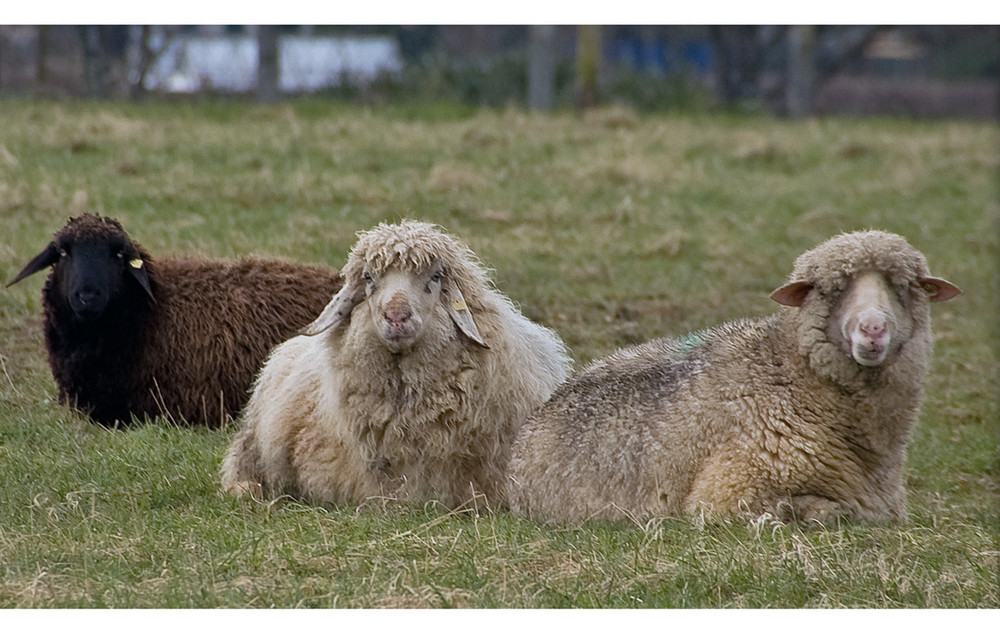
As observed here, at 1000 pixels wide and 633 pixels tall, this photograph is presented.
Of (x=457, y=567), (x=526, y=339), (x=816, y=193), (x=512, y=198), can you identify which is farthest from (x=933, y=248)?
(x=457, y=567)

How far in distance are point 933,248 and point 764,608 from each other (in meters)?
8.09

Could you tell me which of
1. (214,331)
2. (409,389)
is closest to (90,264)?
(214,331)

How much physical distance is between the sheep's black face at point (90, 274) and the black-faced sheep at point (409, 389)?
5.61 ft

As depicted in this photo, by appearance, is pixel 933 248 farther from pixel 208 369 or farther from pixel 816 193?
pixel 208 369

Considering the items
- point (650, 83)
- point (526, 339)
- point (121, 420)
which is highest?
point (650, 83)

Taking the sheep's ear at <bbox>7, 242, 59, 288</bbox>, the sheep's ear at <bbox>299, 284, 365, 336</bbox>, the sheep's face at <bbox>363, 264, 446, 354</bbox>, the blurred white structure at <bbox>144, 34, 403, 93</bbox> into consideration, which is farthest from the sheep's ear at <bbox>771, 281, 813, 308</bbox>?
the blurred white structure at <bbox>144, 34, 403, 93</bbox>

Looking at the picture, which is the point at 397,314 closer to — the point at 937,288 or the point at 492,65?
the point at 937,288

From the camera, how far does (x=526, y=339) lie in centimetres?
709

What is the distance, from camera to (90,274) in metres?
7.96

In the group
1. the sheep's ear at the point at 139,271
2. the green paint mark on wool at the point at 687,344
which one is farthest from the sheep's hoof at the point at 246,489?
the green paint mark on wool at the point at 687,344

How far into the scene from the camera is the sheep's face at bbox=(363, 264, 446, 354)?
243 inches

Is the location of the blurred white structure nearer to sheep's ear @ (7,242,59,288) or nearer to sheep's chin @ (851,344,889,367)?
sheep's ear @ (7,242,59,288)

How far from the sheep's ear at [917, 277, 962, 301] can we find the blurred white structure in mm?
10802

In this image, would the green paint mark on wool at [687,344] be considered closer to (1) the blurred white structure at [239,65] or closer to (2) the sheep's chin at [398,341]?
(2) the sheep's chin at [398,341]
